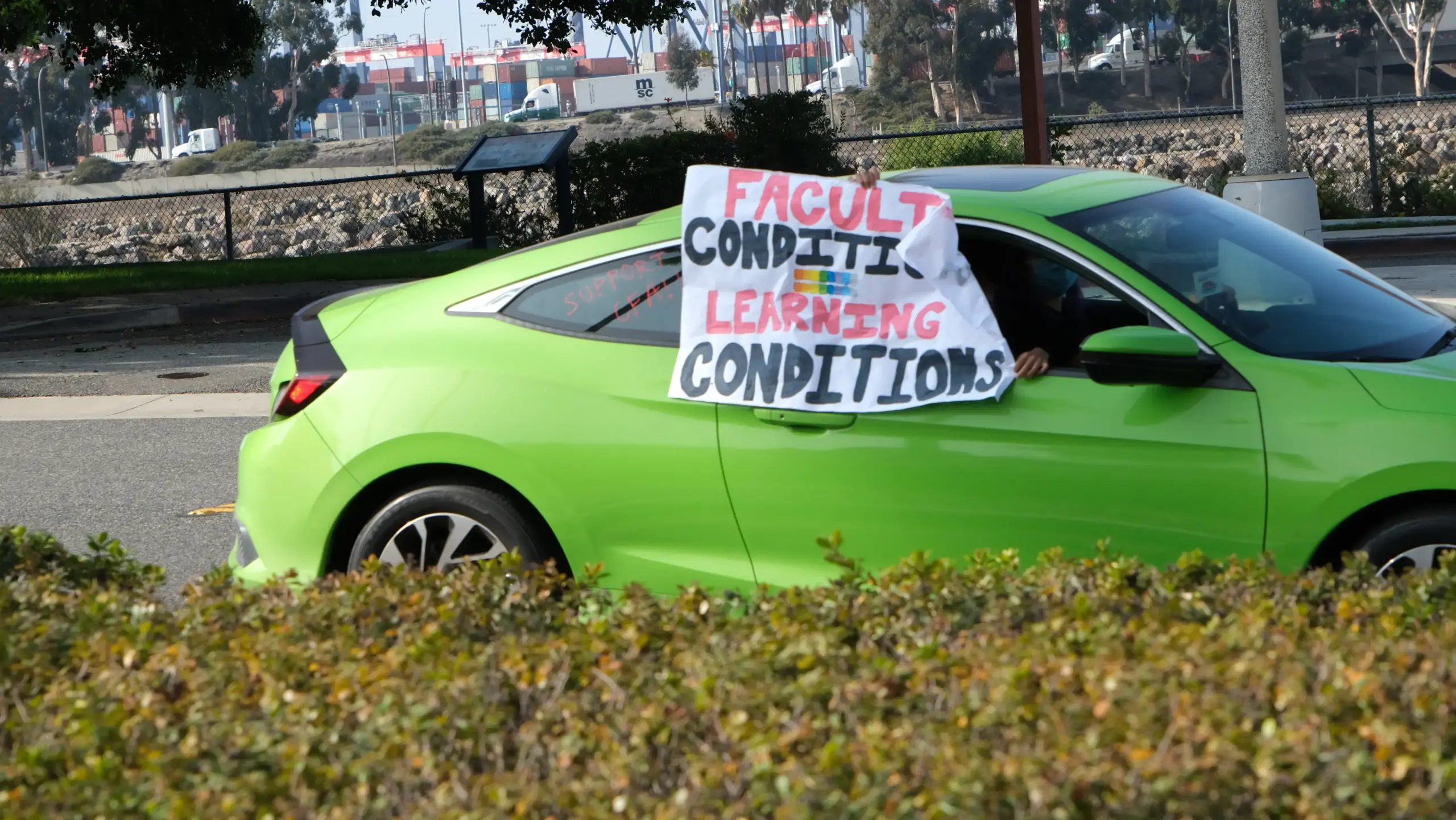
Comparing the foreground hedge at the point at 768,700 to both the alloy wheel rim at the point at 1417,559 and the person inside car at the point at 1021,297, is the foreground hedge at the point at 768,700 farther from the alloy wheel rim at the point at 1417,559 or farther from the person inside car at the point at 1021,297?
the person inside car at the point at 1021,297

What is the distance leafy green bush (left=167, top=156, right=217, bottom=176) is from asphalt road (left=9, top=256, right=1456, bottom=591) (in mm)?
97971

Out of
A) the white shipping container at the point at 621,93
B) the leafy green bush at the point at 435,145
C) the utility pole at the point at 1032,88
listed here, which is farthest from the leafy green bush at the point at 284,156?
the utility pole at the point at 1032,88

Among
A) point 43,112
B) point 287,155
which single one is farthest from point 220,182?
point 43,112

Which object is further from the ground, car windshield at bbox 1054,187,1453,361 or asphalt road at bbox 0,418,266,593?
car windshield at bbox 1054,187,1453,361

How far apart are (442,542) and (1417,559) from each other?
2732 millimetres

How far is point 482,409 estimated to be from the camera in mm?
5000

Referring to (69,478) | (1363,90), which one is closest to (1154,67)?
(1363,90)

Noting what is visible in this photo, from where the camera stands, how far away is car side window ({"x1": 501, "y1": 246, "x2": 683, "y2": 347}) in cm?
502

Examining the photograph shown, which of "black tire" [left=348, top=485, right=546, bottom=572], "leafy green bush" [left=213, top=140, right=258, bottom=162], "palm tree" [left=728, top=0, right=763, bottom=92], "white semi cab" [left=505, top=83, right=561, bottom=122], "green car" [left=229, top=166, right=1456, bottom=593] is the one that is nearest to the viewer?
"green car" [left=229, top=166, right=1456, bottom=593]

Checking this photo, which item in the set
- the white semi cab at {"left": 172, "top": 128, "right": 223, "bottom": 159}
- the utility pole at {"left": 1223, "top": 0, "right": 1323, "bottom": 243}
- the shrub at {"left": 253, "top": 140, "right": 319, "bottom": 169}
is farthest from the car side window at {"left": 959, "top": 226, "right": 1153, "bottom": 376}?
the white semi cab at {"left": 172, "top": 128, "right": 223, "bottom": 159}

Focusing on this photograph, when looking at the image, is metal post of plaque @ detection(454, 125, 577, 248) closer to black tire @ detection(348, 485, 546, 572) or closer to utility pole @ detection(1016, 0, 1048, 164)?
utility pole @ detection(1016, 0, 1048, 164)

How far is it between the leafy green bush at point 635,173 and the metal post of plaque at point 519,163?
44 centimetres

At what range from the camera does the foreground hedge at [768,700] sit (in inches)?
97.4

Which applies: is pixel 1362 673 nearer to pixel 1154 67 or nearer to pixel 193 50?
pixel 193 50
